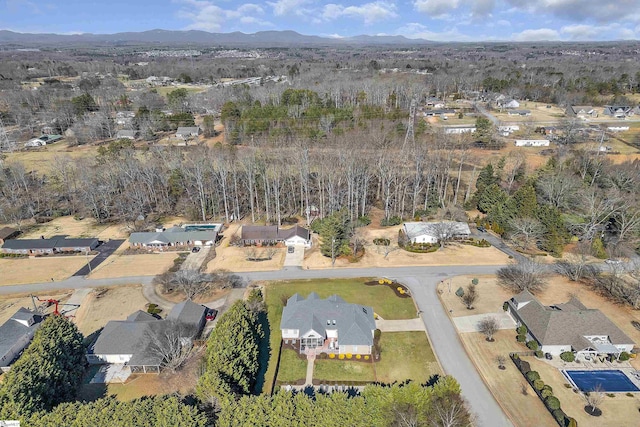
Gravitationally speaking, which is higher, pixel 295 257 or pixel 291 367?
pixel 291 367

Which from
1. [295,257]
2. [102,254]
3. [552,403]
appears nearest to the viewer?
[552,403]

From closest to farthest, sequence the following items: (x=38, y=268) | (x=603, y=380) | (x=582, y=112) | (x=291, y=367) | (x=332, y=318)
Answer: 1. (x=603, y=380)
2. (x=291, y=367)
3. (x=332, y=318)
4. (x=38, y=268)
5. (x=582, y=112)

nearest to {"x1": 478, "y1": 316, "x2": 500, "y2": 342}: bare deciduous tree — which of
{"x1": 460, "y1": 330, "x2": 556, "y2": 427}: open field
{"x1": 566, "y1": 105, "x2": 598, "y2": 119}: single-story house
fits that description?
{"x1": 460, "y1": 330, "x2": 556, "y2": 427}: open field

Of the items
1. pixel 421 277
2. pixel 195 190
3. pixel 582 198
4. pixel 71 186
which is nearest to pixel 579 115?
pixel 582 198

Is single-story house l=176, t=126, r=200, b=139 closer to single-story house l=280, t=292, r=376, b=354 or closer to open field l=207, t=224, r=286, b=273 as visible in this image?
open field l=207, t=224, r=286, b=273

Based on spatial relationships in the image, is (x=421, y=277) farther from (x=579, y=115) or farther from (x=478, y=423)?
(x=579, y=115)

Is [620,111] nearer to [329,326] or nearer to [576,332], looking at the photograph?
[576,332]

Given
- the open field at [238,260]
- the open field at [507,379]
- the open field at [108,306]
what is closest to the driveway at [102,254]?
the open field at [108,306]

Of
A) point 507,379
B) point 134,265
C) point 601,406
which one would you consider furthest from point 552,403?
point 134,265
